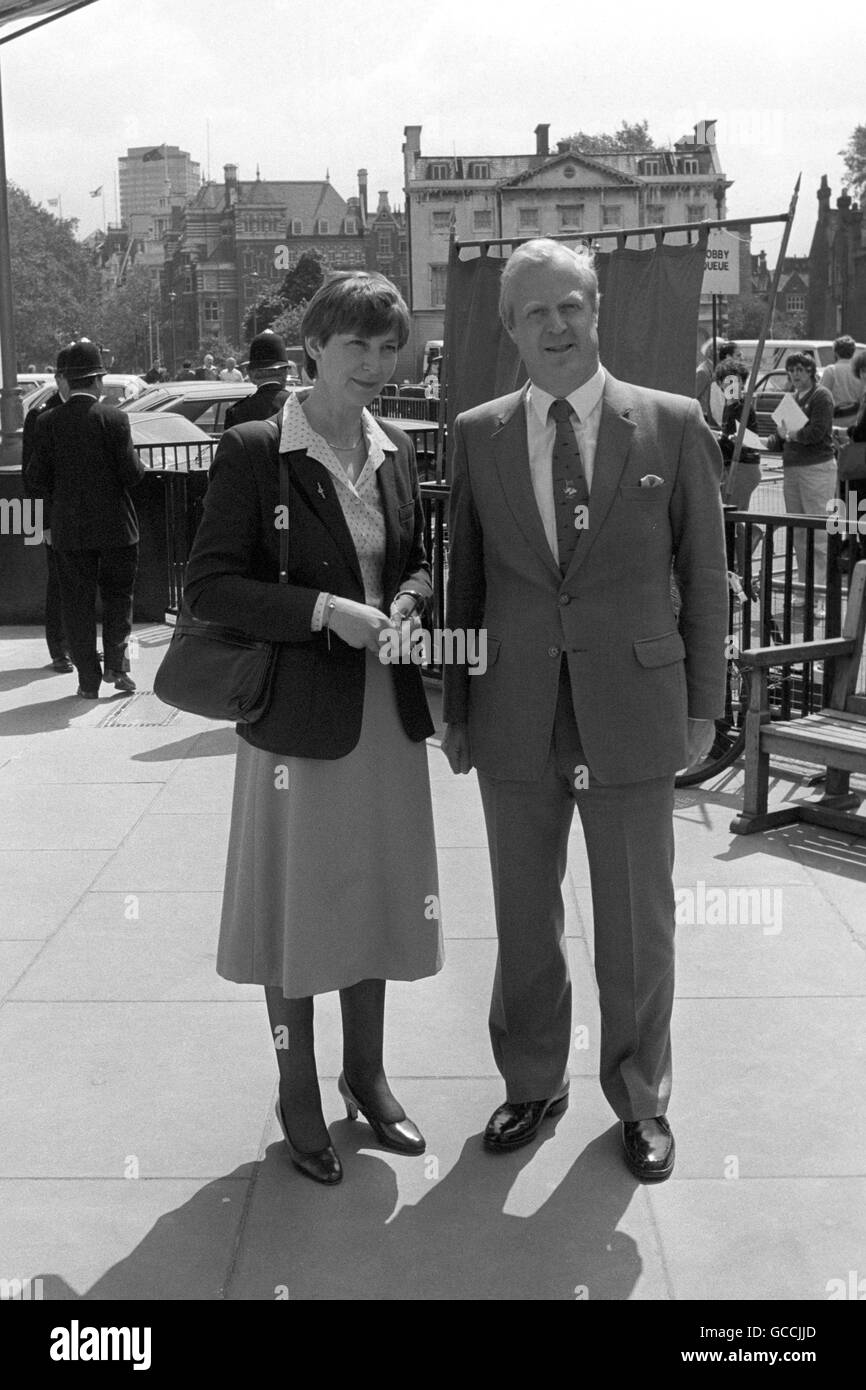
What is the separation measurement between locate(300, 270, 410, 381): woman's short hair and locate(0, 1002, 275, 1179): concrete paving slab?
1856 millimetres

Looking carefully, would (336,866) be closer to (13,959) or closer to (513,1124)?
(513,1124)

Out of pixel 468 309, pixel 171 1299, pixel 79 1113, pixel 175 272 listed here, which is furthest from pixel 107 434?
pixel 175 272

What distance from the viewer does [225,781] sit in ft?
23.5

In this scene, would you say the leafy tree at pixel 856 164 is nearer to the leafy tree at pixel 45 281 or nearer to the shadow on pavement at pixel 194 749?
the leafy tree at pixel 45 281

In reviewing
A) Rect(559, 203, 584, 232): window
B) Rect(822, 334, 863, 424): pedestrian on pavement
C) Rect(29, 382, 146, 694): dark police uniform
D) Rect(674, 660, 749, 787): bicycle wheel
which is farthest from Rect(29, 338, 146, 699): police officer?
Rect(559, 203, 584, 232): window

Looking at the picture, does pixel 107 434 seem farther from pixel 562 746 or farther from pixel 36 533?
pixel 562 746

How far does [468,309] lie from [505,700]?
8350mm

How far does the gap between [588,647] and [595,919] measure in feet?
2.11

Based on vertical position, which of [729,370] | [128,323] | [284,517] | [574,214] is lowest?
[284,517]

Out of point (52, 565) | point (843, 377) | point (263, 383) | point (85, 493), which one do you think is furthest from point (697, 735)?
point (843, 377)

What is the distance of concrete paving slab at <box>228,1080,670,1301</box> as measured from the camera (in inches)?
119

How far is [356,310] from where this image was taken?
3.21 metres

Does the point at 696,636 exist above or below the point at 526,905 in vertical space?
above

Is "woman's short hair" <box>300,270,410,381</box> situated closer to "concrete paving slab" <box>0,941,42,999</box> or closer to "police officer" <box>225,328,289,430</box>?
"concrete paving slab" <box>0,941,42,999</box>
